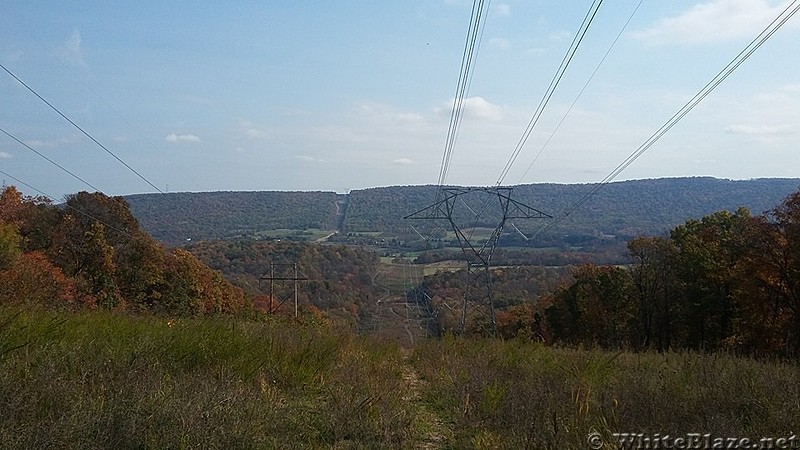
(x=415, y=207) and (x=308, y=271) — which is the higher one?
(x=415, y=207)

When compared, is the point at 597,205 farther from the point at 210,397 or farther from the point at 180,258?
the point at 210,397

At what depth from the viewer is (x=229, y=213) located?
81438 millimetres

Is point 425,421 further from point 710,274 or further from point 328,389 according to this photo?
point 710,274

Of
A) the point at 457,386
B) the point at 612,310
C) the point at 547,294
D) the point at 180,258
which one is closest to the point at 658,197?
the point at 547,294

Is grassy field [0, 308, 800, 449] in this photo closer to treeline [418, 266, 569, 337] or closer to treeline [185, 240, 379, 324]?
treeline [418, 266, 569, 337]

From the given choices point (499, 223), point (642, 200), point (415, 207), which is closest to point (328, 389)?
point (499, 223)

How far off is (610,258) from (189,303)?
26.1 m

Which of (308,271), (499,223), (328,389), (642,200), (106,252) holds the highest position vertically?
(642,200)

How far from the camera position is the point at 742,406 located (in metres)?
6.41

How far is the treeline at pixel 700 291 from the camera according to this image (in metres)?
24.3

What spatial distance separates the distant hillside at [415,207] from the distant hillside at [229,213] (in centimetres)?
12

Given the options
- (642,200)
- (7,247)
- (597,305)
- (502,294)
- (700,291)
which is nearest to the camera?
(7,247)

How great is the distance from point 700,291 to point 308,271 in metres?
27.9

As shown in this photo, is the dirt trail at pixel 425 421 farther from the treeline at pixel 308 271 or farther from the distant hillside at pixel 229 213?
the distant hillside at pixel 229 213
